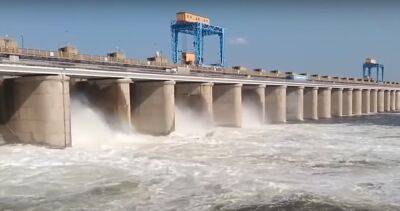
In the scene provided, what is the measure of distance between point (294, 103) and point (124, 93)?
31.0 meters

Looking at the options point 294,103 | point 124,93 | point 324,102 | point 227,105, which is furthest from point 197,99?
point 324,102

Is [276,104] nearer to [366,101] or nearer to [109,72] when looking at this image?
[109,72]

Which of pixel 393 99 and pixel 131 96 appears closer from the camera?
pixel 131 96

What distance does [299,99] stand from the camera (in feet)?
194

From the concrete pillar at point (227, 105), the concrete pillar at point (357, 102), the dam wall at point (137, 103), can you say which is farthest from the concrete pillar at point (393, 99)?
the concrete pillar at point (227, 105)

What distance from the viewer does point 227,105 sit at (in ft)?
151

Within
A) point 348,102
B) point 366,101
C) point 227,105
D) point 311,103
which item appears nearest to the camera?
point 227,105

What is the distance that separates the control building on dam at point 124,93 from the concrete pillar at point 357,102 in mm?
15645

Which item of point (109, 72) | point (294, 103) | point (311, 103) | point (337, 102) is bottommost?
point (337, 102)

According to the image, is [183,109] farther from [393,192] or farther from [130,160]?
[393,192]

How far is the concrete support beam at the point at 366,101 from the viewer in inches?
3182

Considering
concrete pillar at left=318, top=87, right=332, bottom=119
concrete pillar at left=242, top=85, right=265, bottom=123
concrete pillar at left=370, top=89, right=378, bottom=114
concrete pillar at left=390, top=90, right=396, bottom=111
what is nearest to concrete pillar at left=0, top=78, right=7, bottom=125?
concrete pillar at left=242, top=85, right=265, bottom=123

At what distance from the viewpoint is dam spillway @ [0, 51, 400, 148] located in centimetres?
2643

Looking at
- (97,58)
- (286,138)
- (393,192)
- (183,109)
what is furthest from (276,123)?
(393,192)
